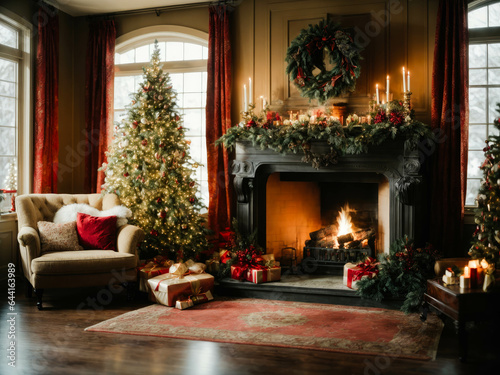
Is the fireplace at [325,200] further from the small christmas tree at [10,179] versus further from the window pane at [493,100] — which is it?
the small christmas tree at [10,179]

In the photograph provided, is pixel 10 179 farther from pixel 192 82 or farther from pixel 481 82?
pixel 481 82

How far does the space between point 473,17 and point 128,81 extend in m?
4.08

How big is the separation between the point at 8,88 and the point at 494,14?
208 inches

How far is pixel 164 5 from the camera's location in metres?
5.86

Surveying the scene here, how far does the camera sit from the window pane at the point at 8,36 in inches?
212

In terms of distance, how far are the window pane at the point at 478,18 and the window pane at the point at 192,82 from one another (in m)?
3.08

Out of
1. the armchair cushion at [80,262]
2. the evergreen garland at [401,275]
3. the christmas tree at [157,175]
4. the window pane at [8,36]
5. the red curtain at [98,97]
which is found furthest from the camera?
the red curtain at [98,97]

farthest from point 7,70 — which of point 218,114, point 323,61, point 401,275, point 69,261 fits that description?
point 401,275

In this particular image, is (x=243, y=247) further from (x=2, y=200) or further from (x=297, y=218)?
(x=2, y=200)

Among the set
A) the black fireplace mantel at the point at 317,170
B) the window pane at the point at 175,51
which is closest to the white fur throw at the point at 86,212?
the black fireplace mantel at the point at 317,170

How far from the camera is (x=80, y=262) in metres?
4.39

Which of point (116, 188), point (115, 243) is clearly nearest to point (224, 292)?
point (115, 243)

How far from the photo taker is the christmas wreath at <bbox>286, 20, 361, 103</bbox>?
4.89 m

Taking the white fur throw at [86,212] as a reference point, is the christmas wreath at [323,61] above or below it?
above
